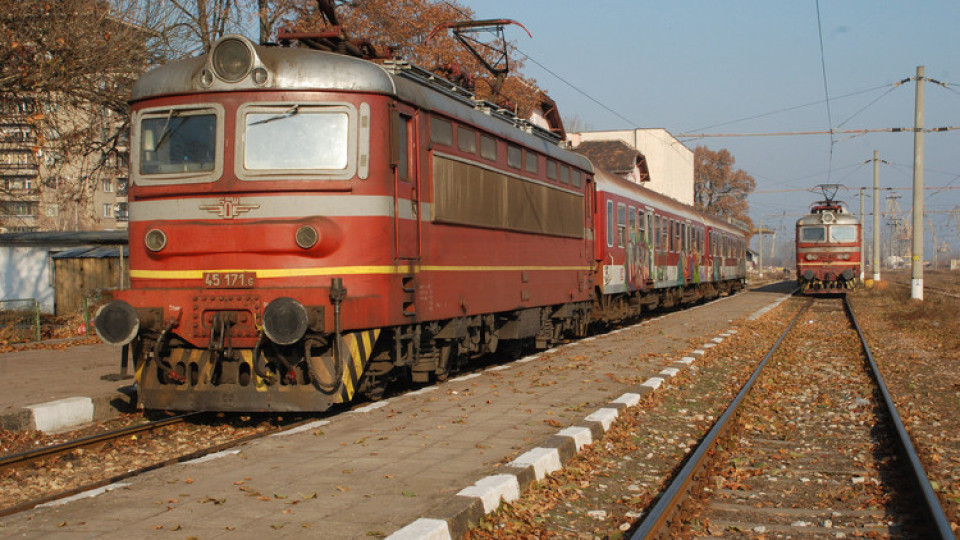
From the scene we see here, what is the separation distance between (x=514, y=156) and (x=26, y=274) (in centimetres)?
1651

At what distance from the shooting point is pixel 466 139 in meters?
10.5

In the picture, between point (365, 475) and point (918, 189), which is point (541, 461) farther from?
point (918, 189)

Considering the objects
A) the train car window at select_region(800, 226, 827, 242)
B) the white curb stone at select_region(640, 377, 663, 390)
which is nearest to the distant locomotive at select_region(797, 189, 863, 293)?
the train car window at select_region(800, 226, 827, 242)

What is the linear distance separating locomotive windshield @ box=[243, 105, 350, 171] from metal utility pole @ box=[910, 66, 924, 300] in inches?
1006

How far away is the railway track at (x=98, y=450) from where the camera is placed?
5.96 m

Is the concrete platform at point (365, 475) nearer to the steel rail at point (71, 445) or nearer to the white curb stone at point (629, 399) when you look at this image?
the white curb stone at point (629, 399)

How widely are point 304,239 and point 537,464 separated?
3.12 m

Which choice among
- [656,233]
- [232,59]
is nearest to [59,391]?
[232,59]

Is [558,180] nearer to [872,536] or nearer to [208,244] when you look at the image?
[208,244]

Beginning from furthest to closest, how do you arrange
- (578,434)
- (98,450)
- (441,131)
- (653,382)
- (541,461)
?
(653,382)
(441,131)
(98,450)
(578,434)
(541,461)

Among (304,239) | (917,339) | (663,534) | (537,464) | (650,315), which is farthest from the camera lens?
(650,315)

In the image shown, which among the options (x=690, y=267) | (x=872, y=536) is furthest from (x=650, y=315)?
(x=872, y=536)

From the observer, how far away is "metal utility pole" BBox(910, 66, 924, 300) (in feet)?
95.3

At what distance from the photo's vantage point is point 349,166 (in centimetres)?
834
